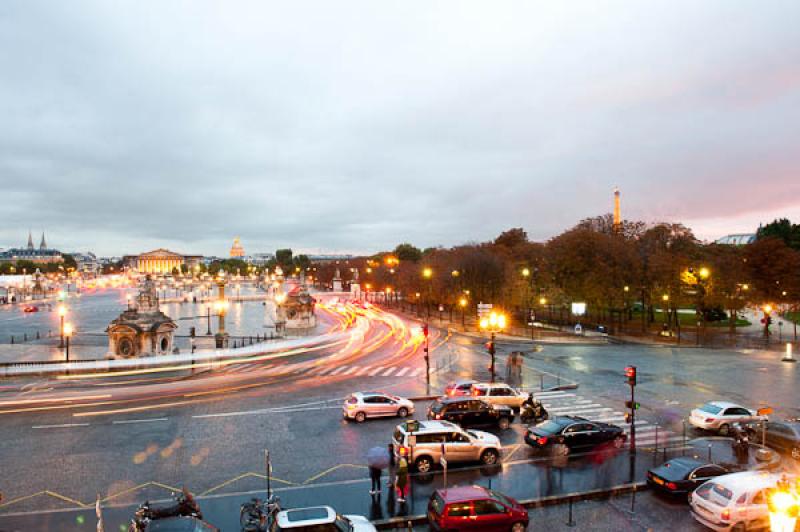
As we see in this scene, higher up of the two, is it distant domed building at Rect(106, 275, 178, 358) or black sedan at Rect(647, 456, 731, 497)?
distant domed building at Rect(106, 275, 178, 358)

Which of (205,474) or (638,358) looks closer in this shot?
(205,474)

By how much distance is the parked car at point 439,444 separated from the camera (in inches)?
674

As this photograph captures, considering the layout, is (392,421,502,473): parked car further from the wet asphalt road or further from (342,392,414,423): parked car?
(342,392,414,423): parked car

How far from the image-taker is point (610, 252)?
59.3 metres

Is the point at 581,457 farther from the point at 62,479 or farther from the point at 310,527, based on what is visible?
the point at 62,479

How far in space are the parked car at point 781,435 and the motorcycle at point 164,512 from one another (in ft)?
64.9

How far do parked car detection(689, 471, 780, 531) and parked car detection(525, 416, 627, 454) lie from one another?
489 cm

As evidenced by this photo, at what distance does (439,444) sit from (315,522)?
695 centimetres

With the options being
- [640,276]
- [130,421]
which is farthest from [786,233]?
[130,421]

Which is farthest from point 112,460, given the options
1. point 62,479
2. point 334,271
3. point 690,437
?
point 334,271

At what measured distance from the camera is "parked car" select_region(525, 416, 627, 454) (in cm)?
1876

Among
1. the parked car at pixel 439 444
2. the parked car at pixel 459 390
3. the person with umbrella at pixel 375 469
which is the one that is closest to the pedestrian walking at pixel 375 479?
the person with umbrella at pixel 375 469

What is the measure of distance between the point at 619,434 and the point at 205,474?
15530mm

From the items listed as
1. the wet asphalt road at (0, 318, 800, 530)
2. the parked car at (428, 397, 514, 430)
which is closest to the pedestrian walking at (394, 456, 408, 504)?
the wet asphalt road at (0, 318, 800, 530)
